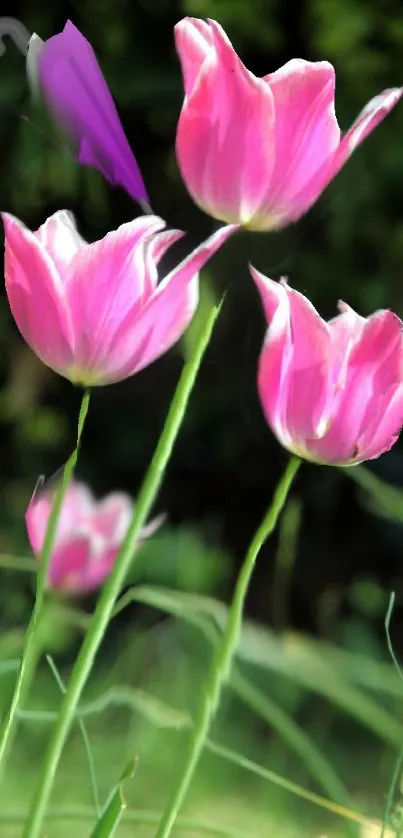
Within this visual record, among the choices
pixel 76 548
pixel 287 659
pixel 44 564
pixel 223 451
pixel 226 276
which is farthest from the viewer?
pixel 223 451

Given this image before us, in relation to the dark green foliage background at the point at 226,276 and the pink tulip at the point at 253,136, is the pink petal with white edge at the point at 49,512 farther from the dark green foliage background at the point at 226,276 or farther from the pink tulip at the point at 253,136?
the dark green foliage background at the point at 226,276

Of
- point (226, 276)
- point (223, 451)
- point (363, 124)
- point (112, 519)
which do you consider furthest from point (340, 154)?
point (223, 451)

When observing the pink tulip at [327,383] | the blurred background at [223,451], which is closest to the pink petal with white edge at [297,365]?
the pink tulip at [327,383]

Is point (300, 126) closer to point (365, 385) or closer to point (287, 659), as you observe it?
point (365, 385)

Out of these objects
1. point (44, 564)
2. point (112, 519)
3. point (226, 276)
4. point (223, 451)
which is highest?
point (44, 564)

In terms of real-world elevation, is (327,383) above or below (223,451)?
above
